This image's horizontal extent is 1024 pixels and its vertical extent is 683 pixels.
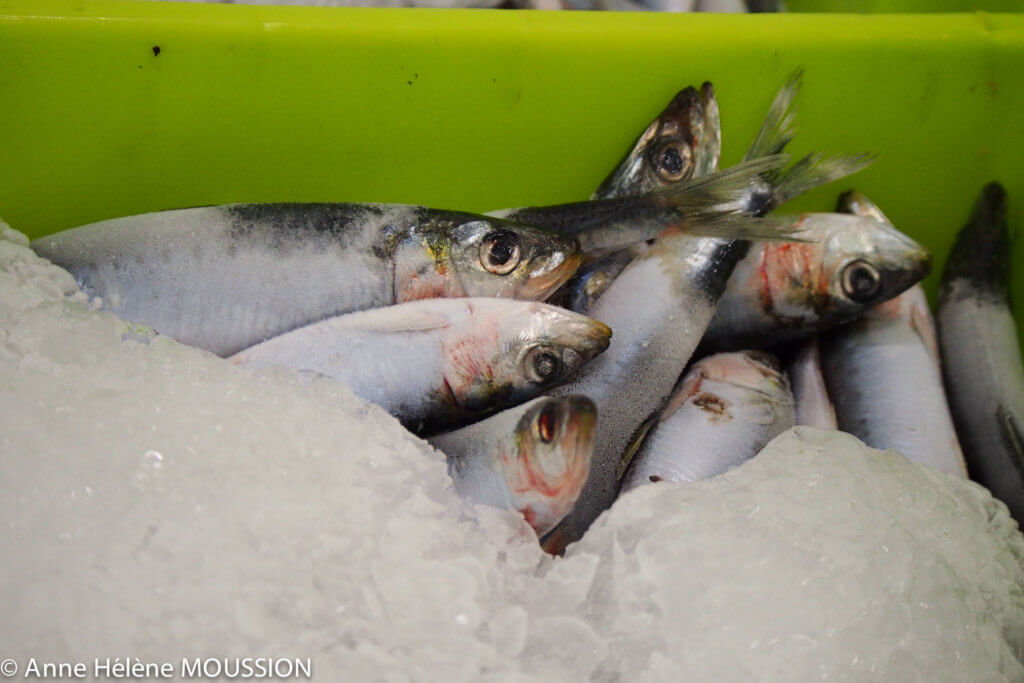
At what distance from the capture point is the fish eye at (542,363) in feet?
3.33

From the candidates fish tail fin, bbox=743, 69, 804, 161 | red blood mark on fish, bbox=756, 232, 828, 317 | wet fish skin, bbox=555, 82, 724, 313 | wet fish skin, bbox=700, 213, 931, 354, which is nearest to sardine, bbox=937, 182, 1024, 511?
wet fish skin, bbox=700, 213, 931, 354

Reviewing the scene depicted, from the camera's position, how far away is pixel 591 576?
2.66 feet

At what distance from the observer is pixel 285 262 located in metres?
1.04

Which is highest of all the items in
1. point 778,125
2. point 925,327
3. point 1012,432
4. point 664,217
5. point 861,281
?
point 778,125

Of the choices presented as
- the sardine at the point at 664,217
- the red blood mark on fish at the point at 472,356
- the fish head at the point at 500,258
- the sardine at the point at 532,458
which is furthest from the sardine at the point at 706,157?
the sardine at the point at 532,458

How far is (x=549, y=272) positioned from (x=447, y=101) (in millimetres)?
410

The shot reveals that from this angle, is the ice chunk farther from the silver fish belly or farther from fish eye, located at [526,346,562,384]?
the silver fish belly

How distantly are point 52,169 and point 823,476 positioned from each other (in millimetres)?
1175

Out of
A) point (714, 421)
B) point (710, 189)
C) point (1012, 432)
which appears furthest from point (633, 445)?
point (1012, 432)

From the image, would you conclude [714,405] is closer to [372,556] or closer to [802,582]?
[802,582]

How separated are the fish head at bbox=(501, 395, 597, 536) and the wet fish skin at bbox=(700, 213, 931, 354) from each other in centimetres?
57

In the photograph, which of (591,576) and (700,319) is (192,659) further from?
(700,319)

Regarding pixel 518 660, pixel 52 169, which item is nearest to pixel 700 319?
pixel 518 660

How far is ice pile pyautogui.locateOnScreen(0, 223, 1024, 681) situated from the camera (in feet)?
2.28
